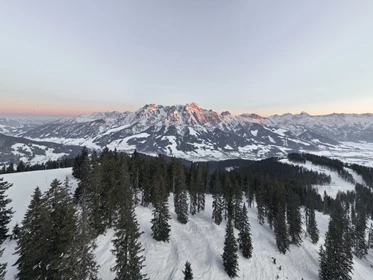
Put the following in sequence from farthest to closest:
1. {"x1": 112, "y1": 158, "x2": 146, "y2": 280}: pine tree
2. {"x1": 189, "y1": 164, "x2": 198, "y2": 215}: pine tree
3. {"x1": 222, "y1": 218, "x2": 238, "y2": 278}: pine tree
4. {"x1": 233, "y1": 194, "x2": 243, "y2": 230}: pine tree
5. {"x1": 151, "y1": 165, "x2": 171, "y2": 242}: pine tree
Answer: {"x1": 189, "y1": 164, "x2": 198, "y2": 215}: pine tree
{"x1": 233, "y1": 194, "x2": 243, "y2": 230}: pine tree
{"x1": 151, "y1": 165, "x2": 171, "y2": 242}: pine tree
{"x1": 222, "y1": 218, "x2": 238, "y2": 278}: pine tree
{"x1": 112, "y1": 158, "x2": 146, "y2": 280}: pine tree

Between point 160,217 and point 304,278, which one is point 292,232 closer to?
Answer: point 304,278

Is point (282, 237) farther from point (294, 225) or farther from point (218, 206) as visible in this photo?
point (218, 206)

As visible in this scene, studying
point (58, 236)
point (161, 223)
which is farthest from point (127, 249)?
point (161, 223)

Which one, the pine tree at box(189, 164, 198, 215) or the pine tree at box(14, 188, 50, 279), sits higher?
the pine tree at box(14, 188, 50, 279)

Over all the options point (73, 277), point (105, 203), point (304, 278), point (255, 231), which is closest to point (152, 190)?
point (105, 203)

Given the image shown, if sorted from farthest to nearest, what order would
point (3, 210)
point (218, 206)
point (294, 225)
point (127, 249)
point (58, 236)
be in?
1. point (218, 206)
2. point (294, 225)
3. point (3, 210)
4. point (127, 249)
5. point (58, 236)

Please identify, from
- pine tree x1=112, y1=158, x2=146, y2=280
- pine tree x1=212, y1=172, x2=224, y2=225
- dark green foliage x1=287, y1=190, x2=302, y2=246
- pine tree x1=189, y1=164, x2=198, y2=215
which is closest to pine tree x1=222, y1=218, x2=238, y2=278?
pine tree x1=212, y1=172, x2=224, y2=225

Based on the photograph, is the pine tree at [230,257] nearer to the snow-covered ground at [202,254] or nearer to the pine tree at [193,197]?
the snow-covered ground at [202,254]

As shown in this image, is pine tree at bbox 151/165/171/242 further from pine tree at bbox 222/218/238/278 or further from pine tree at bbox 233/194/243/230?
pine tree at bbox 233/194/243/230
